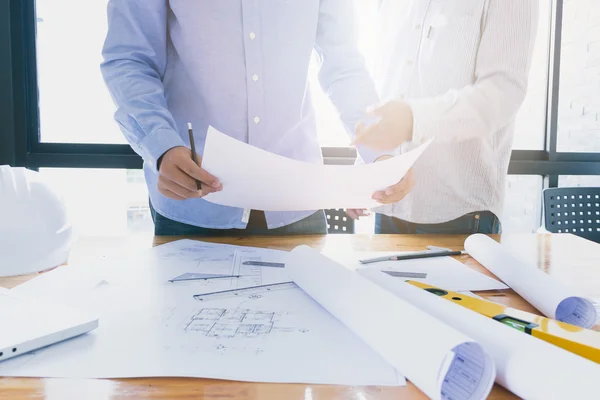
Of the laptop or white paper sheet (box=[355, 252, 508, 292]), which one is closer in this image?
the laptop

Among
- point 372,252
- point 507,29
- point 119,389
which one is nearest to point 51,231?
point 119,389

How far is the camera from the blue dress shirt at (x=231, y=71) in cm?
91

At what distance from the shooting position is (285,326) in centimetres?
49

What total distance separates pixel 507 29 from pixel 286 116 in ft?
1.86

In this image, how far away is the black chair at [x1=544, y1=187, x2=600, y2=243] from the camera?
5.89 ft

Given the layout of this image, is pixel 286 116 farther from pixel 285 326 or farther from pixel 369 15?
pixel 369 15

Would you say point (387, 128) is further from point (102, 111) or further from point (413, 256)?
point (102, 111)

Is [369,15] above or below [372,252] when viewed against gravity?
above

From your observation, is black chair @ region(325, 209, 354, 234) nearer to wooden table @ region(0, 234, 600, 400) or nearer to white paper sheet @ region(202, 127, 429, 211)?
wooden table @ region(0, 234, 600, 400)

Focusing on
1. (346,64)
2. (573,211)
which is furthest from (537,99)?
(346,64)

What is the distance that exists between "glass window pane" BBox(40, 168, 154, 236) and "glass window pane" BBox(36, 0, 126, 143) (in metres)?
0.17

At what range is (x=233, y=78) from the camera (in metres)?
1.03

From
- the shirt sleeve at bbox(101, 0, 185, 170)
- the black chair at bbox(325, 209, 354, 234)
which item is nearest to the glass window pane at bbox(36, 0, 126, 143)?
the black chair at bbox(325, 209, 354, 234)

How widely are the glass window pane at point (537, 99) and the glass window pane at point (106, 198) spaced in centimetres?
209
